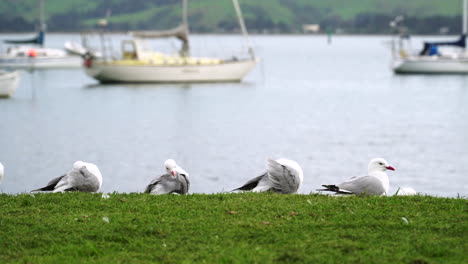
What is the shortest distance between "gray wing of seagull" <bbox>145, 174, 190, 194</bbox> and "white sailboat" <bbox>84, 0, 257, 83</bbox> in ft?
145

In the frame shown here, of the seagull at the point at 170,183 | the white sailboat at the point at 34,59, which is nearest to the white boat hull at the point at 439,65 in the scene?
the white sailboat at the point at 34,59

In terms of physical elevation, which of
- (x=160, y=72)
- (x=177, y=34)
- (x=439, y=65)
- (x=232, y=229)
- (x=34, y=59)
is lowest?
(x=34, y=59)

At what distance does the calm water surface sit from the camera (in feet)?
78.3

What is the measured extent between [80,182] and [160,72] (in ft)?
147

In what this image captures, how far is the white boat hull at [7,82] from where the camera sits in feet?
151

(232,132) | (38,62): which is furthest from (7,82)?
(38,62)

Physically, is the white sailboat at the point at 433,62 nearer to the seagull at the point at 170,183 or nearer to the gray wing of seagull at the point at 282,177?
the gray wing of seagull at the point at 282,177

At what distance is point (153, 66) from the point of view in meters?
55.6

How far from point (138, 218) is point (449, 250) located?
3.56 m

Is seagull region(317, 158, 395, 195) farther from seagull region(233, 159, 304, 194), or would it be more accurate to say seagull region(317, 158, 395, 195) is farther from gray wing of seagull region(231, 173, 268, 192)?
gray wing of seagull region(231, 173, 268, 192)

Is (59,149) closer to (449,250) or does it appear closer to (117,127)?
(117,127)

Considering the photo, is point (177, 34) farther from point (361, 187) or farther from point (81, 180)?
point (361, 187)

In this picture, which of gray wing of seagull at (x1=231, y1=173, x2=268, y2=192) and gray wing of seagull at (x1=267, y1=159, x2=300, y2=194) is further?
gray wing of seagull at (x1=231, y1=173, x2=268, y2=192)

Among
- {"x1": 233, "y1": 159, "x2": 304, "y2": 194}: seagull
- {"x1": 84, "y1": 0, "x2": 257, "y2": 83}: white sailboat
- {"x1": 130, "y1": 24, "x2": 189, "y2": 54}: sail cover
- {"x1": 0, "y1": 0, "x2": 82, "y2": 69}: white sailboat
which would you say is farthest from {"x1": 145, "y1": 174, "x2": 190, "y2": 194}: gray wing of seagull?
{"x1": 0, "y1": 0, "x2": 82, "y2": 69}: white sailboat
